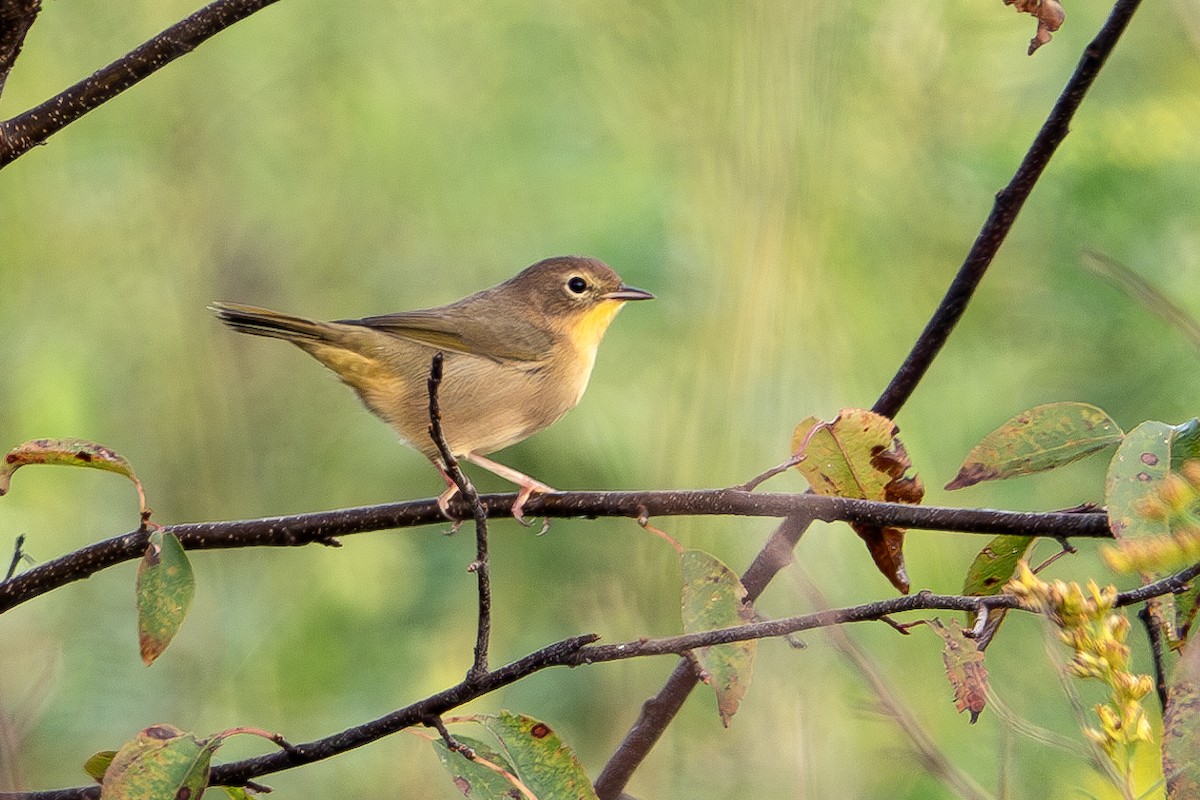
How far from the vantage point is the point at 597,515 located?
63.2 inches

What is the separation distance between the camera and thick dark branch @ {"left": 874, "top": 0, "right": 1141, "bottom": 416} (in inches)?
58.1

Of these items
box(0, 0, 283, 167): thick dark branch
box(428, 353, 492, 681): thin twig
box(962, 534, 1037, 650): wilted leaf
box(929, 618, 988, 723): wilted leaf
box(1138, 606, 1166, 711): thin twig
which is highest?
box(0, 0, 283, 167): thick dark branch

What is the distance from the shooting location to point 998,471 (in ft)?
4.99

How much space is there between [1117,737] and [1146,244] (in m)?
3.48

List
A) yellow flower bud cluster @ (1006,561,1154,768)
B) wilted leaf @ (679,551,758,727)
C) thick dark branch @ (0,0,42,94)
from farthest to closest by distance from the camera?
wilted leaf @ (679,551,758,727)
thick dark branch @ (0,0,42,94)
yellow flower bud cluster @ (1006,561,1154,768)

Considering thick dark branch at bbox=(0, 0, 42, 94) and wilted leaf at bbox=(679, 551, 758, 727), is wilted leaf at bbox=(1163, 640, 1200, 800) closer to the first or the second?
wilted leaf at bbox=(679, 551, 758, 727)

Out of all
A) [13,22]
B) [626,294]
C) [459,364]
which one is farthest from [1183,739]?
[626,294]

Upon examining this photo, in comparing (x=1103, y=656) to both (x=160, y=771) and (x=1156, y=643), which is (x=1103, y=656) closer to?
(x=1156, y=643)

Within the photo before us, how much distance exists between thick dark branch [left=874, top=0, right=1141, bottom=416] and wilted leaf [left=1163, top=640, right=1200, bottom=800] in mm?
601

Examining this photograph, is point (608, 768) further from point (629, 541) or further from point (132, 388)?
point (132, 388)

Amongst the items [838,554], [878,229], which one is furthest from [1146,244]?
[838,554]

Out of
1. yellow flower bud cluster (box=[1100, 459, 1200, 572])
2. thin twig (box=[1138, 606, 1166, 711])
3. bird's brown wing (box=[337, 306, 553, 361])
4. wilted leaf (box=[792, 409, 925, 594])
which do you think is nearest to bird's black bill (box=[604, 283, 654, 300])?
bird's brown wing (box=[337, 306, 553, 361])

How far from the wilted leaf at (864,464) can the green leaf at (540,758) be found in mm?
445

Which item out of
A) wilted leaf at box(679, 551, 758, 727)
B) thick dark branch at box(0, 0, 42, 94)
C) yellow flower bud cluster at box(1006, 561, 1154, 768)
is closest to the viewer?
yellow flower bud cluster at box(1006, 561, 1154, 768)
